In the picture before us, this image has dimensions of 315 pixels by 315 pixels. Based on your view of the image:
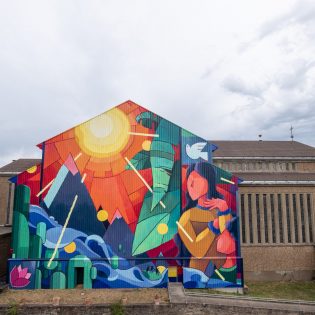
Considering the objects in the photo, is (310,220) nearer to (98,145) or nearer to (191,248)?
(191,248)

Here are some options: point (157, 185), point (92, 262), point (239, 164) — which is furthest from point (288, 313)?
point (239, 164)

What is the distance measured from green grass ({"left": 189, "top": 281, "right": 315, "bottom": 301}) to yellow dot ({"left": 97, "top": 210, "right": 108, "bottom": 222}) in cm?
831

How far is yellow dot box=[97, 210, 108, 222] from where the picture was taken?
22.5m

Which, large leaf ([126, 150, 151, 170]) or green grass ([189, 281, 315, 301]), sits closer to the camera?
green grass ([189, 281, 315, 301])

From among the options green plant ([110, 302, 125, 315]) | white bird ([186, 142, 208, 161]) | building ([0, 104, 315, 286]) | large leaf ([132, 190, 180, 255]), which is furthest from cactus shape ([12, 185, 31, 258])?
building ([0, 104, 315, 286])

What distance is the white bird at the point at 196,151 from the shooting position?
76.7 feet

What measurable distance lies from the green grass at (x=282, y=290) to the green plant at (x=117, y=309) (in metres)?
6.52

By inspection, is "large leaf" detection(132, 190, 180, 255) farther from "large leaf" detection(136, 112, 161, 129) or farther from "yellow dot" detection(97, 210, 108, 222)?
"large leaf" detection(136, 112, 161, 129)

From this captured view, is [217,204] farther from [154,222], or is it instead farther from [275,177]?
Result: [275,177]

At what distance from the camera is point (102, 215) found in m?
22.6

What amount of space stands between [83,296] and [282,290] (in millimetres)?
15064

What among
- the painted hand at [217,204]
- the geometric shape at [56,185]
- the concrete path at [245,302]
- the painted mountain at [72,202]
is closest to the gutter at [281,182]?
the painted hand at [217,204]

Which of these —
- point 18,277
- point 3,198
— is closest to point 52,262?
point 18,277

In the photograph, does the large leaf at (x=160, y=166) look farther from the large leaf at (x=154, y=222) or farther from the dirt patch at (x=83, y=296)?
the dirt patch at (x=83, y=296)
